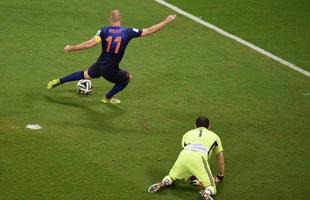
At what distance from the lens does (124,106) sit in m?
15.0

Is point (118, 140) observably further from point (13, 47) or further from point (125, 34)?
point (13, 47)

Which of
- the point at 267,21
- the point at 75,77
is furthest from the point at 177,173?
the point at 267,21

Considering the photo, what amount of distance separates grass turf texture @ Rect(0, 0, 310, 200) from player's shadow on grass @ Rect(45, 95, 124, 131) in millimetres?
21

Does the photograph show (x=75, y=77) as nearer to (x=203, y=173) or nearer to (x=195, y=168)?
(x=195, y=168)

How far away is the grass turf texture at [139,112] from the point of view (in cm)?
1198

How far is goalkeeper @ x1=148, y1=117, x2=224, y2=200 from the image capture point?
37.6ft

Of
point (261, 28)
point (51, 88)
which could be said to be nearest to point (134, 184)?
point (51, 88)

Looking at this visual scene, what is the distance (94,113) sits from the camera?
14539 millimetres

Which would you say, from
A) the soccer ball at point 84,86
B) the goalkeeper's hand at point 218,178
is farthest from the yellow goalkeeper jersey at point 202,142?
the soccer ball at point 84,86

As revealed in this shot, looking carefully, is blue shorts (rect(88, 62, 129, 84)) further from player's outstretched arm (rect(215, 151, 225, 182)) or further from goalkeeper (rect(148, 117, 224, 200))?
player's outstretched arm (rect(215, 151, 225, 182))

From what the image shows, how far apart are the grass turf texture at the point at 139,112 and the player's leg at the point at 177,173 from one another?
0.15m

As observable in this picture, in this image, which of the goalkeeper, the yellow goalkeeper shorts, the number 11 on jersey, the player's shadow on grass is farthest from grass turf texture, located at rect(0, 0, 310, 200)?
the number 11 on jersey

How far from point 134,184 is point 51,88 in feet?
14.4

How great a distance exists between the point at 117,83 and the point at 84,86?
83 centimetres
